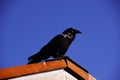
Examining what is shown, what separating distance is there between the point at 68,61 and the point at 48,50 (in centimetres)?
101

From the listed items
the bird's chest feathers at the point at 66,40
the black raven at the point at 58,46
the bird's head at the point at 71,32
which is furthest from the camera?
the bird's head at the point at 71,32

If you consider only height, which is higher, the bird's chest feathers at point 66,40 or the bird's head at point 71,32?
the bird's head at point 71,32

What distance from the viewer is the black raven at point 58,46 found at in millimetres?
5948

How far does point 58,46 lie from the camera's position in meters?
6.14

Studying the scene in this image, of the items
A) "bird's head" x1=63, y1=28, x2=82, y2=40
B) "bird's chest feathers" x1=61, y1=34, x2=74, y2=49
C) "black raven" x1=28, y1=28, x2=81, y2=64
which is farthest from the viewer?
"bird's head" x1=63, y1=28, x2=82, y2=40

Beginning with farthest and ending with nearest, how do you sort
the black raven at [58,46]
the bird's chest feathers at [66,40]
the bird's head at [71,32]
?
the bird's head at [71,32] < the bird's chest feathers at [66,40] < the black raven at [58,46]

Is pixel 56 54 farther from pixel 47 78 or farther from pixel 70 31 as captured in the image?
pixel 47 78

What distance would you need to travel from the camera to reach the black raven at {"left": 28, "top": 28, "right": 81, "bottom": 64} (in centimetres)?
595

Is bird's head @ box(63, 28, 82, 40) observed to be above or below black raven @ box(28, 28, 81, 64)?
above

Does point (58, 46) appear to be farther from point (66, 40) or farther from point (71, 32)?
point (71, 32)

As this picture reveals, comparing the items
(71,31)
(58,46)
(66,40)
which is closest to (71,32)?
(71,31)

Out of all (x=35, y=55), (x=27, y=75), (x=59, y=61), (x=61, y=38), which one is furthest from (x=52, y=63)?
(x=61, y=38)

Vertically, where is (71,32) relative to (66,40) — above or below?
above

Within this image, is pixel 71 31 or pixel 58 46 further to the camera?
pixel 71 31
